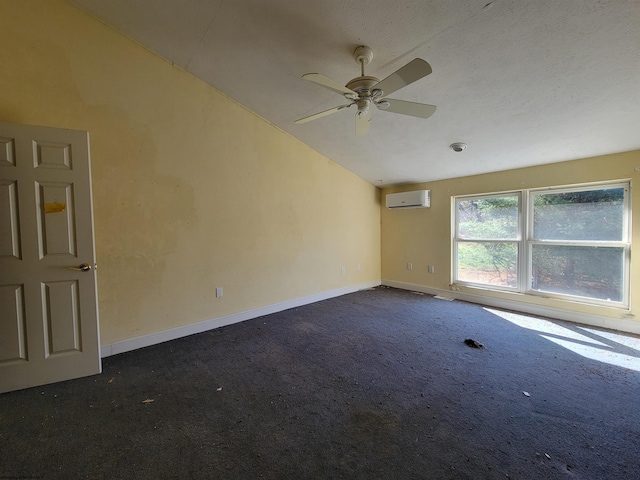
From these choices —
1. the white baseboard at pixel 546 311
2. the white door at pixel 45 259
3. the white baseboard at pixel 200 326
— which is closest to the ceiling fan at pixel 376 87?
the white door at pixel 45 259

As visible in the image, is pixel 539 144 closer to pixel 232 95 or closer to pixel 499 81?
pixel 499 81

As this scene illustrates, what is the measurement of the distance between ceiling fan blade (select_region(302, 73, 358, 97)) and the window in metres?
3.38

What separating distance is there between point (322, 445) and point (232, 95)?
11.7ft

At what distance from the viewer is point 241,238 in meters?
3.50

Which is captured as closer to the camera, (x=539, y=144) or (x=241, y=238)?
(x=539, y=144)

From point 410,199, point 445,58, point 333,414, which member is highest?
point 445,58

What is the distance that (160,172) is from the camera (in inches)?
113

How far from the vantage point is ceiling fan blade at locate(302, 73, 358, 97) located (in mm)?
1791

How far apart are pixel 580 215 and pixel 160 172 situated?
16.7ft

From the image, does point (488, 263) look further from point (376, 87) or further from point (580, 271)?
point (376, 87)

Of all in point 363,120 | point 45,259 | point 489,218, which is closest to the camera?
point 45,259

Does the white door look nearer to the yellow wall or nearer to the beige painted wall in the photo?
the beige painted wall

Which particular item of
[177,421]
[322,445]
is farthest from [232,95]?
[322,445]

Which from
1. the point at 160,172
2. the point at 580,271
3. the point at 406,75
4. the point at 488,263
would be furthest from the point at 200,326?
the point at 580,271
